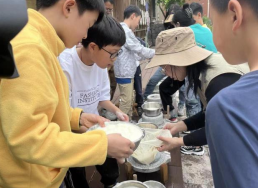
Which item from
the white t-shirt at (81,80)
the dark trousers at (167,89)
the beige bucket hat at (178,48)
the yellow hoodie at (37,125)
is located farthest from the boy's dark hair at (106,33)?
the dark trousers at (167,89)

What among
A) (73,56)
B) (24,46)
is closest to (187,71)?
(73,56)

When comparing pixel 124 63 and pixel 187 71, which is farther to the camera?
pixel 124 63

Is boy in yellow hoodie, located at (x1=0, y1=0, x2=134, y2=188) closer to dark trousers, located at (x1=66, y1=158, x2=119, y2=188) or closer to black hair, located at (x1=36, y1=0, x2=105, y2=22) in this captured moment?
black hair, located at (x1=36, y1=0, x2=105, y2=22)

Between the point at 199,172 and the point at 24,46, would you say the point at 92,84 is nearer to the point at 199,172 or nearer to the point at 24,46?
the point at 24,46

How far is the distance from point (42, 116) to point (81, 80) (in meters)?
1.26

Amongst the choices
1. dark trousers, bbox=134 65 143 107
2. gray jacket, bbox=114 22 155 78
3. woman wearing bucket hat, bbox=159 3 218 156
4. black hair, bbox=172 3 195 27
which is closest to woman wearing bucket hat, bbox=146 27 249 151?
woman wearing bucket hat, bbox=159 3 218 156

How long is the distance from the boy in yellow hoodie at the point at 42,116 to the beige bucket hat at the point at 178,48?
3.30 ft

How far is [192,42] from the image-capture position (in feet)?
6.91

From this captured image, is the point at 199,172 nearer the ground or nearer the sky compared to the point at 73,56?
nearer the ground

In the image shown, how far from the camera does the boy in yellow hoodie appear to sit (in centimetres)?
84

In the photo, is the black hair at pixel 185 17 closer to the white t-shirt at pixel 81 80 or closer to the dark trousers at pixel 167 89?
the dark trousers at pixel 167 89

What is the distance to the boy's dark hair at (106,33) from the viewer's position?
6.75 ft

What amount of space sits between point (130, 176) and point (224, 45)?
5.62 ft

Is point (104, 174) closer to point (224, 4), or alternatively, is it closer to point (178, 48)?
point (178, 48)
